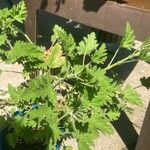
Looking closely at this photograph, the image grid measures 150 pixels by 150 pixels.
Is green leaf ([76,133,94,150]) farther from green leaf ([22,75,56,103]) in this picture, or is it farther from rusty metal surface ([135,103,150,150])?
rusty metal surface ([135,103,150,150])

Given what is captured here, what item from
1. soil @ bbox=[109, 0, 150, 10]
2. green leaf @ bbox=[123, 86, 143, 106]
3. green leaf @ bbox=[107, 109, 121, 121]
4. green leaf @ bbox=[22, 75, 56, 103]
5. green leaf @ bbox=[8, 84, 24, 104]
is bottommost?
green leaf @ bbox=[107, 109, 121, 121]

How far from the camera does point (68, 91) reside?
1.96 meters

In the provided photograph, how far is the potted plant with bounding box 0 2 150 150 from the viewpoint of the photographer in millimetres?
1605

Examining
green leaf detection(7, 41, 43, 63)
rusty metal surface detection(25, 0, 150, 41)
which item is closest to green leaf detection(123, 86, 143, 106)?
rusty metal surface detection(25, 0, 150, 41)

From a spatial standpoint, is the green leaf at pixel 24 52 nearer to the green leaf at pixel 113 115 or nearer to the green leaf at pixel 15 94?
the green leaf at pixel 15 94

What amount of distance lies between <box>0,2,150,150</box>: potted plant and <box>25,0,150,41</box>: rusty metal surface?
0.72 feet

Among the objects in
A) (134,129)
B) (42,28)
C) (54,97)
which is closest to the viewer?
(54,97)

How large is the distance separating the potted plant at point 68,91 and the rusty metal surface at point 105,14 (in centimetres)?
22

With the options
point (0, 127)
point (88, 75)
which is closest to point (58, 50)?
point (88, 75)

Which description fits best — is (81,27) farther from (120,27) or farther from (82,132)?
(82,132)

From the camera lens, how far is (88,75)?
1635 millimetres

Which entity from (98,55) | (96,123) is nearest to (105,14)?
(98,55)

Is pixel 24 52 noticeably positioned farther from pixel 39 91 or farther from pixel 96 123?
pixel 96 123

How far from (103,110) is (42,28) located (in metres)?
2.52
